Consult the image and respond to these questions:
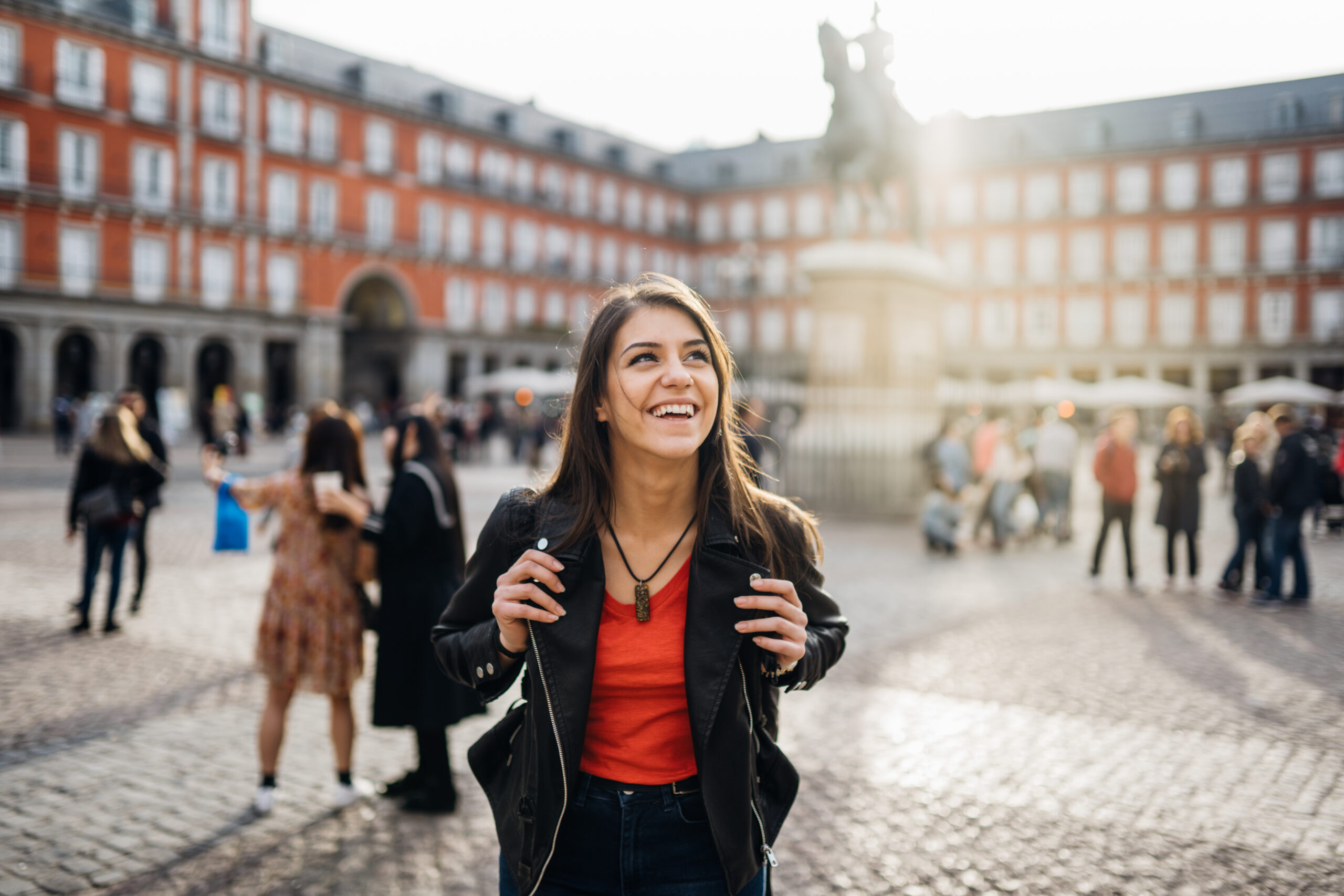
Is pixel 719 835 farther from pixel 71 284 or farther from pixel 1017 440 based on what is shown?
pixel 71 284

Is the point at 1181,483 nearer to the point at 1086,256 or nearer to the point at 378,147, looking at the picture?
the point at 378,147

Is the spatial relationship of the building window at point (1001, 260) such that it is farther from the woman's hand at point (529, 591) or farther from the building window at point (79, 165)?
the woman's hand at point (529, 591)

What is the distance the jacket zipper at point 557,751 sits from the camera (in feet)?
5.86

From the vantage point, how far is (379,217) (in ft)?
135

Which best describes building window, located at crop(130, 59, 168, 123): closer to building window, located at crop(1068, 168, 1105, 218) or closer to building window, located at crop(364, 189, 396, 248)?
building window, located at crop(364, 189, 396, 248)

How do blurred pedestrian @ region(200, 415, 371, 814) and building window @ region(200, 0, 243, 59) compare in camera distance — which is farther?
building window @ region(200, 0, 243, 59)

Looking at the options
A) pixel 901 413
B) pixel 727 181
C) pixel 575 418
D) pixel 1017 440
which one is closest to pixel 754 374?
pixel 901 413

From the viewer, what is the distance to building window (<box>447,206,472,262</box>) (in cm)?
4388

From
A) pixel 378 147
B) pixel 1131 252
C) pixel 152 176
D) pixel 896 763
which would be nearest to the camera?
pixel 896 763

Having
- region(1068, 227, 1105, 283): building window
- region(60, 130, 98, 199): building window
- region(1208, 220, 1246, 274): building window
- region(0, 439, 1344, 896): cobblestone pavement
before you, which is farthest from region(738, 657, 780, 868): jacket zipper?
region(1068, 227, 1105, 283): building window

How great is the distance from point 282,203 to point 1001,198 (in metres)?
32.5

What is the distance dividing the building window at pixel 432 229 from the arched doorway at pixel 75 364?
13.3m

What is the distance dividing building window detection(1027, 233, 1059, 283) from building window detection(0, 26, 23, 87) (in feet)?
134

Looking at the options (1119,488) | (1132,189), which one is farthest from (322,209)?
(1119,488)
